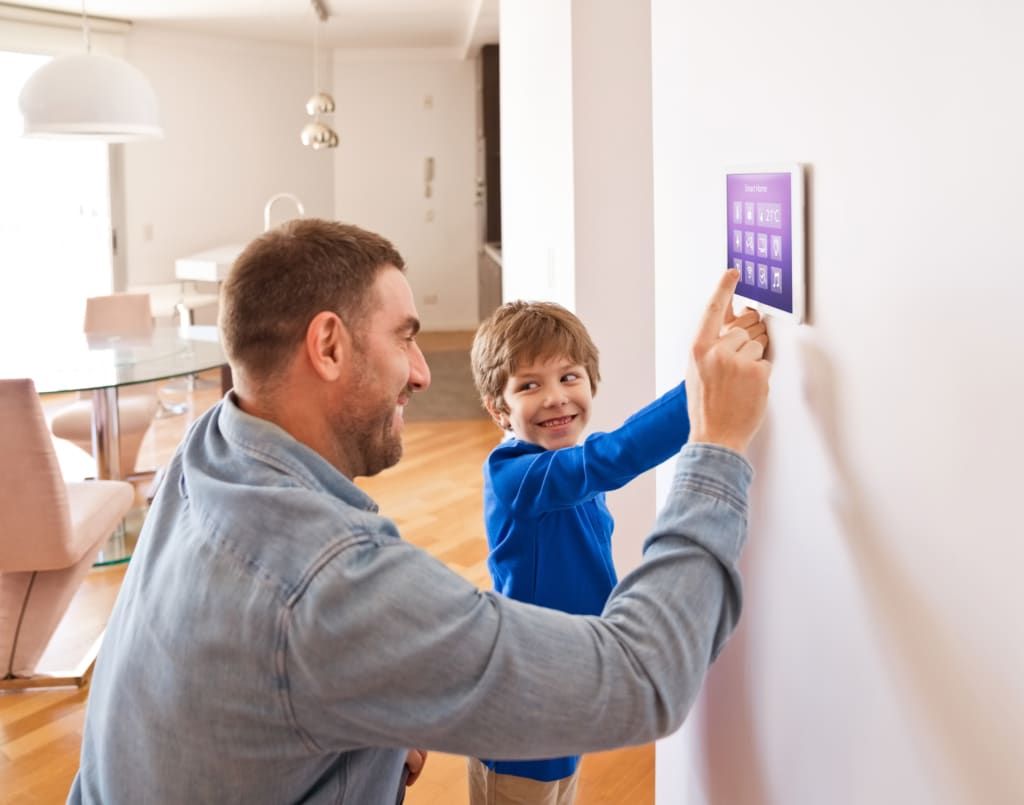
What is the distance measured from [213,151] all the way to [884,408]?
823 cm

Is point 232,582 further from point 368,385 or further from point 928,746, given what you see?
point 928,746

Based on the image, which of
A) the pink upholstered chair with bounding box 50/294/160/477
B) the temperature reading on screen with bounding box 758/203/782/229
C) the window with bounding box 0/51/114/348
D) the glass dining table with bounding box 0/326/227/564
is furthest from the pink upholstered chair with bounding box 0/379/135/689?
the window with bounding box 0/51/114/348

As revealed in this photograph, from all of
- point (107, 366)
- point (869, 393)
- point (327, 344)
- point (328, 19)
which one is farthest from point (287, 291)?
point (328, 19)

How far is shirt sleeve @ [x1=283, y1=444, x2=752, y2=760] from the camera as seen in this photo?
2.68 feet

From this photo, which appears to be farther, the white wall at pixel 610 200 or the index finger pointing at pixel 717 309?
the white wall at pixel 610 200

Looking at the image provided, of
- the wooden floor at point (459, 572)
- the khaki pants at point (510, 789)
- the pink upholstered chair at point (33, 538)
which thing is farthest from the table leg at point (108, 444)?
the khaki pants at point (510, 789)

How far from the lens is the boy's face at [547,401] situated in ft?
5.00

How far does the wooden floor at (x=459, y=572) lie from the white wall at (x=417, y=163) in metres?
3.78

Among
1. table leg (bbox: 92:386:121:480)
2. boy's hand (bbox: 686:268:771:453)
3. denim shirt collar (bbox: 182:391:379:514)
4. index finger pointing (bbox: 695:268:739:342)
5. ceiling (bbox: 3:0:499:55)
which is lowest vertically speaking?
table leg (bbox: 92:386:121:480)

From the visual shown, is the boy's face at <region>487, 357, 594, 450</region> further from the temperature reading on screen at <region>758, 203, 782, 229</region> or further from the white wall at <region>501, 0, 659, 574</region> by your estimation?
the white wall at <region>501, 0, 659, 574</region>

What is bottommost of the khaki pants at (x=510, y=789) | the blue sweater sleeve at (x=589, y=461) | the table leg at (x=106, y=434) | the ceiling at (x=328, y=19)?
the khaki pants at (x=510, y=789)

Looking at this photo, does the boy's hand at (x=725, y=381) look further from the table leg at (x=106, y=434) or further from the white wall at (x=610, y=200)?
the table leg at (x=106, y=434)

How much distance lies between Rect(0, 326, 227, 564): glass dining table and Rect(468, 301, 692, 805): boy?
2.23m

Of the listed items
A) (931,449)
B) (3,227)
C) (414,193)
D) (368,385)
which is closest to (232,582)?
(368,385)
